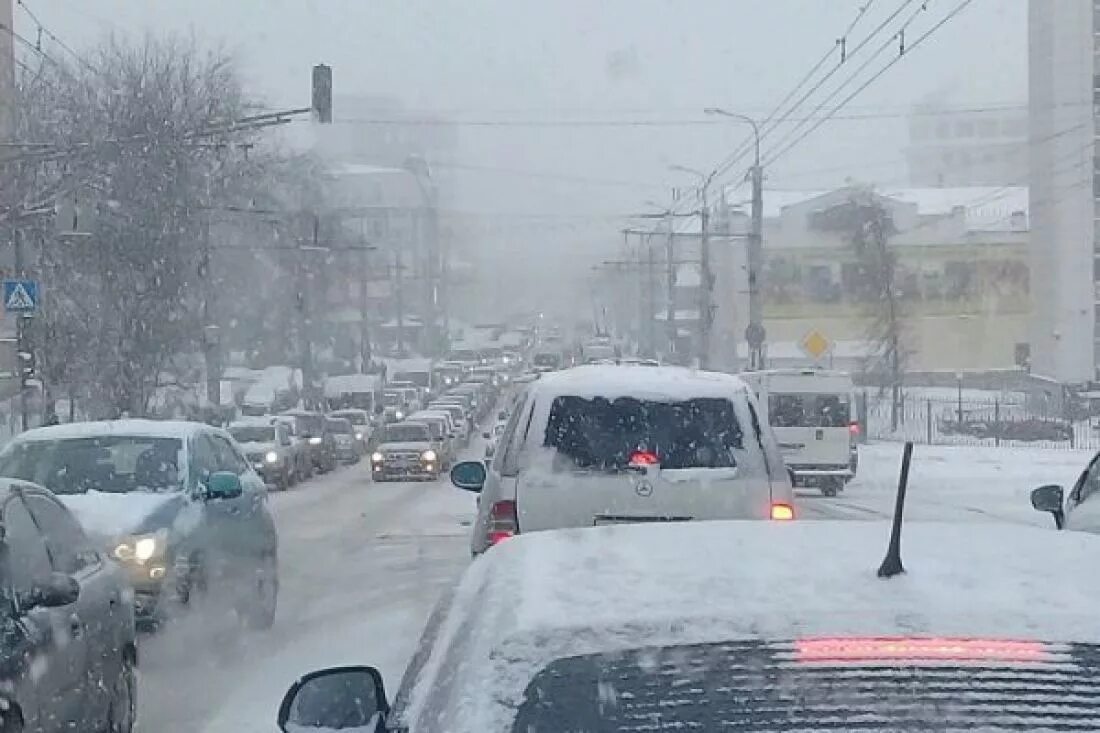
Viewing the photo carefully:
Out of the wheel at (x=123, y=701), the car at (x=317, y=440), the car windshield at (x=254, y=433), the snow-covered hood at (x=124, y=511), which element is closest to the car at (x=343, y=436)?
the car at (x=317, y=440)

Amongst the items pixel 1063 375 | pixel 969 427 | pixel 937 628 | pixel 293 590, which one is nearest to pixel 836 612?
pixel 937 628

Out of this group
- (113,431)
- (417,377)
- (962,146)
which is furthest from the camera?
(962,146)

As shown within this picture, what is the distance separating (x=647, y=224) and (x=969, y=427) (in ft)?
137

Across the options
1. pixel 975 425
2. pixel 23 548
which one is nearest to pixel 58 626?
pixel 23 548

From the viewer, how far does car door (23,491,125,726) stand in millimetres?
8516

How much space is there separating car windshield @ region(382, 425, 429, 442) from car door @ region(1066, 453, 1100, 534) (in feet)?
104

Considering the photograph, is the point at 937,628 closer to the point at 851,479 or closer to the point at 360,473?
the point at 851,479

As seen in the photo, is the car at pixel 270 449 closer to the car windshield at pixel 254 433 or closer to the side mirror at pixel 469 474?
the car windshield at pixel 254 433

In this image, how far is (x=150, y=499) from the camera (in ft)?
41.0

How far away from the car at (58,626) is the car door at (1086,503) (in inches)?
210

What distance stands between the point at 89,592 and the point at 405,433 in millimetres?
34760

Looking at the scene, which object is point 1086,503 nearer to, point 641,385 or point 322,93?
point 641,385

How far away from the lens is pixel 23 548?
8.06 m

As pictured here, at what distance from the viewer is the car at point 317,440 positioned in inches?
1863
